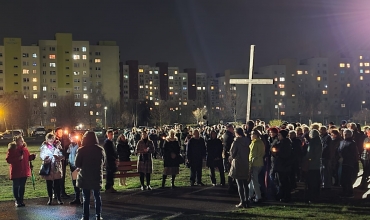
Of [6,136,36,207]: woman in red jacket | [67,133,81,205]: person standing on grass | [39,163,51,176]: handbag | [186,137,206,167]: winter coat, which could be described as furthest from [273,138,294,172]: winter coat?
[6,136,36,207]: woman in red jacket

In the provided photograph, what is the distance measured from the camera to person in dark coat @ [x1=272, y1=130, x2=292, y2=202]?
1297cm

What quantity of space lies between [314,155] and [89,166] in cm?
643

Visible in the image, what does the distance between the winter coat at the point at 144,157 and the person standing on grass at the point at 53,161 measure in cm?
314

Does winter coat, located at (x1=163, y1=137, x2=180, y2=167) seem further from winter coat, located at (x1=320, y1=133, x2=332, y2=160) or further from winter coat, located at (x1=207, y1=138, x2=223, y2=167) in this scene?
winter coat, located at (x1=320, y1=133, x2=332, y2=160)

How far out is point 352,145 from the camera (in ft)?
46.1

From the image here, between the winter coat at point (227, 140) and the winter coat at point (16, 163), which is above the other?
the winter coat at point (227, 140)

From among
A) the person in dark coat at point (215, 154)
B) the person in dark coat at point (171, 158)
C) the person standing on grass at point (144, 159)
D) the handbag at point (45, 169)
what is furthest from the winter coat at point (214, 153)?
the handbag at point (45, 169)

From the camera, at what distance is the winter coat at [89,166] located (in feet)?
35.2

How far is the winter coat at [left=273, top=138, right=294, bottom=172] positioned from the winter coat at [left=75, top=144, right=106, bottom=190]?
16.1ft

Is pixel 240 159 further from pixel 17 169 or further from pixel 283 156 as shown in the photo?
pixel 17 169

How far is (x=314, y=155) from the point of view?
13695 mm

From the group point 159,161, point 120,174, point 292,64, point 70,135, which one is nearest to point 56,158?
point 70,135

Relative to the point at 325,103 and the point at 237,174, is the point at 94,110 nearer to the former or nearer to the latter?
the point at 325,103

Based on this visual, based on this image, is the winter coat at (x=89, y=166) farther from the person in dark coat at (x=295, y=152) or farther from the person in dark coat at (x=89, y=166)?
the person in dark coat at (x=295, y=152)
